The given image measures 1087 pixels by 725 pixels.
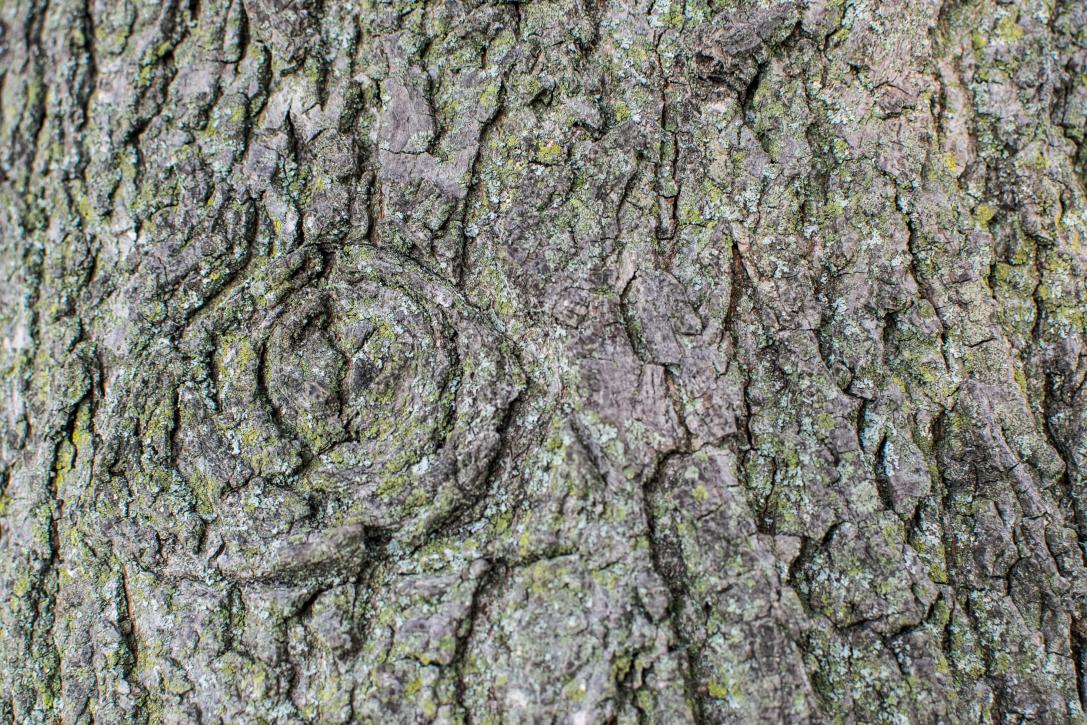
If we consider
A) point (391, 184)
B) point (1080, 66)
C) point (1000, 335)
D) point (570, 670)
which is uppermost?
point (1080, 66)

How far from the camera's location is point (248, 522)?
4.70 ft

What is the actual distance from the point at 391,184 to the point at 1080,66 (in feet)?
4.96

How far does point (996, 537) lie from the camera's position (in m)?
1.41

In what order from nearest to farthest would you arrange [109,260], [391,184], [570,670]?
[570,670] → [391,184] → [109,260]

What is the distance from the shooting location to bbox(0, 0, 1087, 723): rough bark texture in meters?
1.35

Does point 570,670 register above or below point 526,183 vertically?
below

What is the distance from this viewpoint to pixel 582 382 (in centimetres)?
141

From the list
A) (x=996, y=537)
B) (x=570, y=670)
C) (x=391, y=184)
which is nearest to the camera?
(x=570, y=670)

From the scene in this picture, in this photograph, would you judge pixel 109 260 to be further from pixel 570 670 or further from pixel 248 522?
pixel 570 670

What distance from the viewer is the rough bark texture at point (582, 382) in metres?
1.35

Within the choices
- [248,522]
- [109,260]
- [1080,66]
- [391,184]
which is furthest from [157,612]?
[1080,66]

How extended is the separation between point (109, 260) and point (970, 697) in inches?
79.0

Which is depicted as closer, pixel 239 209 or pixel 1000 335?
pixel 1000 335

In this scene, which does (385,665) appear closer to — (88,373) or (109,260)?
(88,373)
